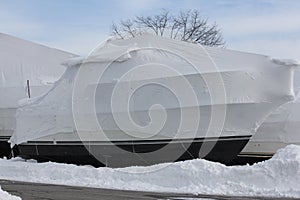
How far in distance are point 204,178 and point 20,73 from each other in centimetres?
1370

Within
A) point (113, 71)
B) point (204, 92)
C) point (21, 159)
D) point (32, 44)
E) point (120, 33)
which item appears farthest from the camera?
point (120, 33)

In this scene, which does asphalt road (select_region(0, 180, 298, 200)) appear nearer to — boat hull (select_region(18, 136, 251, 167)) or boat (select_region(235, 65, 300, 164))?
boat hull (select_region(18, 136, 251, 167))

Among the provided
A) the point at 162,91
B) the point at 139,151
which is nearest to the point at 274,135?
the point at 162,91

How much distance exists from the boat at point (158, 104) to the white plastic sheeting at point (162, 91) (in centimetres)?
3

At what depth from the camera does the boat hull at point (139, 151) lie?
15.0 m

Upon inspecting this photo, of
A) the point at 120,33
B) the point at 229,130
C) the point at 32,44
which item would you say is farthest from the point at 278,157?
the point at 120,33

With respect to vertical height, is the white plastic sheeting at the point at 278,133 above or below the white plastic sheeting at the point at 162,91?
below

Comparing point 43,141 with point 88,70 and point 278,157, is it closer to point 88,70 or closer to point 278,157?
point 88,70

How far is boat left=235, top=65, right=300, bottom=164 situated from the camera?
53.0ft

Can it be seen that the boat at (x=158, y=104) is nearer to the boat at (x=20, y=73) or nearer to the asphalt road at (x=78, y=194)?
the asphalt road at (x=78, y=194)

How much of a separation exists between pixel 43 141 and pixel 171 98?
4.67m

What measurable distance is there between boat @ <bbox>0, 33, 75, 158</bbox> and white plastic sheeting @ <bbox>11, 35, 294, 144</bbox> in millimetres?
4355

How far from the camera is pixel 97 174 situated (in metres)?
13.5

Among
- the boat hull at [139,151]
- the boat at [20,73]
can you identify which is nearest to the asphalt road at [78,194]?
the boat hull at [139,151]
